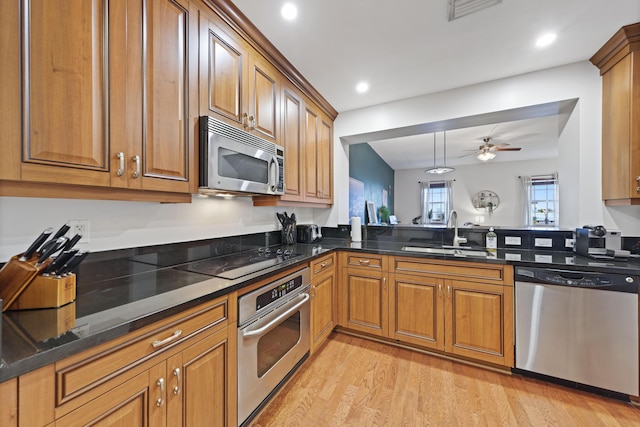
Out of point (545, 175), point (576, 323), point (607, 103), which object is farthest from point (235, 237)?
point (545, 175)

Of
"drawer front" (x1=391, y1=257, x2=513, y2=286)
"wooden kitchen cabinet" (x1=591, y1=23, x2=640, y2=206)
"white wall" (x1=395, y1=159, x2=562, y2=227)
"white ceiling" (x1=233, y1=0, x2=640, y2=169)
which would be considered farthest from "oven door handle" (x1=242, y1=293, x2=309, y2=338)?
"white wall" (x1=395, y1=159, x2=562, y2=227)

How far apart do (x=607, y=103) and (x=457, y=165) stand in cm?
507

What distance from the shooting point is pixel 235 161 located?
158cm

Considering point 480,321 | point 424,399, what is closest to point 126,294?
point 424,399

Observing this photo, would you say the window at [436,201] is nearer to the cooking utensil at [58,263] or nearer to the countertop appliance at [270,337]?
the countertop appliance at [270,337]

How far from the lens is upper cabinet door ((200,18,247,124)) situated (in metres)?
1.45

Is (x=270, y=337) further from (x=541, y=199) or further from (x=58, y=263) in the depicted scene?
(x=541, y=199)

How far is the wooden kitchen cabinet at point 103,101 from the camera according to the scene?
0.85 meters

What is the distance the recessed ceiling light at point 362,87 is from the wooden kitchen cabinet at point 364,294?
1620mm

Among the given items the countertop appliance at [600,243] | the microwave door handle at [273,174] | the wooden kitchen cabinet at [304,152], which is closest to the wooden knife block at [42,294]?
the microwave door handle at [273,174]

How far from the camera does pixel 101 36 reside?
1014mm

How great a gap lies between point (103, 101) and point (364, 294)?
226 centimetres

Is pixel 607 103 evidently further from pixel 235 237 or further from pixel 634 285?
pixel 235 237

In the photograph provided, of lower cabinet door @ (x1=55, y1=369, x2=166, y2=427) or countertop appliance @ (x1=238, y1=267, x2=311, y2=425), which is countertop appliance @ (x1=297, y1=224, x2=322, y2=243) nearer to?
countertop appliance @ (x1=238, y1=267, x2=311, y2=425)
